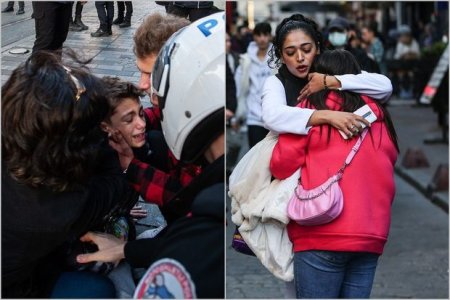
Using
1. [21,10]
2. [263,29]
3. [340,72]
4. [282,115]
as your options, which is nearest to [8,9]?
[21,10]

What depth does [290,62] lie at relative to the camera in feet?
10.4

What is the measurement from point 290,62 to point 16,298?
4.02ft

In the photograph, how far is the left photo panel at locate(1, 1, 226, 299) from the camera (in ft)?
8.37

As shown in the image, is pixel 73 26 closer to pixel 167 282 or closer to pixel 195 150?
pixel 195 150

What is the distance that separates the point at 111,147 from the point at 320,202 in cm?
68

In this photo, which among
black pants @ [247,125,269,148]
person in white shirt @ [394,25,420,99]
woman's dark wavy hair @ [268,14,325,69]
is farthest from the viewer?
person in white shirt @ [394,25,420,99]

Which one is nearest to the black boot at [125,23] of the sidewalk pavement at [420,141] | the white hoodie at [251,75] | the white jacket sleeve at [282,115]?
the white jacket sleeve at [282,115]

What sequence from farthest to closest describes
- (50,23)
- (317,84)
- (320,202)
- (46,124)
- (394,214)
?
1. (394,214)
2. (317,84)
3. (320,202)
4. (50,23)
5. (46,124)

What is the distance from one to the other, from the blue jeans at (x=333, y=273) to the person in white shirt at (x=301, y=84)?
0.42m

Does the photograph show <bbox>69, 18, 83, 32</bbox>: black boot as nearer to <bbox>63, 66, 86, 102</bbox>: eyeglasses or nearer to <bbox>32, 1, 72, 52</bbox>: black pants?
<bbox>32, 1, 72, 52</bbox>: black pants

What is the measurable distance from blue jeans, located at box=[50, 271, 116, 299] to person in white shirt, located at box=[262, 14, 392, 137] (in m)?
0.75

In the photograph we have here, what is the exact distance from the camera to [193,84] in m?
2.54

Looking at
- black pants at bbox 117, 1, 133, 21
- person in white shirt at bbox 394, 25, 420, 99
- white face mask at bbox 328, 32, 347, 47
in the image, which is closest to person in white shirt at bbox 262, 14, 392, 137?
black pants at bbox 117, 1, 133, 21

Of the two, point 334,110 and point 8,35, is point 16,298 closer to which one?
point 8,35
